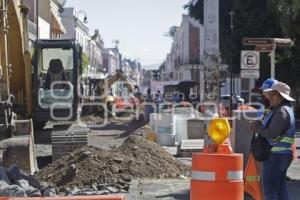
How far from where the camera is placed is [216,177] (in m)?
6.61

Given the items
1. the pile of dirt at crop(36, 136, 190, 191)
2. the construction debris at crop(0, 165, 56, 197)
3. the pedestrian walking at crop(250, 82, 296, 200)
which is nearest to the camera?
the pedestrian walking at crop(250, 82, 296, 200)

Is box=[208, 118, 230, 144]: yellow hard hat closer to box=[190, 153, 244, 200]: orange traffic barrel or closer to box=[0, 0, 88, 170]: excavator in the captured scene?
box=[190, 153, 244, 200]: orange traffic barrel

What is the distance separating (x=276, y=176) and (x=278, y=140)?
41cm

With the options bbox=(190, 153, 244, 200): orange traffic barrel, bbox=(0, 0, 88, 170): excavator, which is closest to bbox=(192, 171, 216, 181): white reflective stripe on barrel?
bbox=(190, 153, 244, 200): orange traffic barrel

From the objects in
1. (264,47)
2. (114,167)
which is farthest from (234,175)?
(264,47)

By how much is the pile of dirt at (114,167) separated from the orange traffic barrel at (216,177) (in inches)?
200

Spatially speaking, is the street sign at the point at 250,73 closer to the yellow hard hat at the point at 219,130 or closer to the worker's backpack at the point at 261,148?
the worker's backpack at the point at 261,148

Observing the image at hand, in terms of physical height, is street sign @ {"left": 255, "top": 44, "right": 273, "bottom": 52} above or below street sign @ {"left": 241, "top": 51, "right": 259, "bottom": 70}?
above

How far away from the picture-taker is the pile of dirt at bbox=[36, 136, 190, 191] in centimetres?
1241

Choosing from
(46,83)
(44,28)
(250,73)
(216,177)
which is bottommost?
(216,177)

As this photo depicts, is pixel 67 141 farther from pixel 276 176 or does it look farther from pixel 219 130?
pixel 219 130

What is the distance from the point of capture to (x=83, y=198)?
578cm

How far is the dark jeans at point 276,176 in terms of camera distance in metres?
7.90

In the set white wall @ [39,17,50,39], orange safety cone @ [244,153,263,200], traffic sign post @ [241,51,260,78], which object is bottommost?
orange safety cone @ [244,153,263,200]
